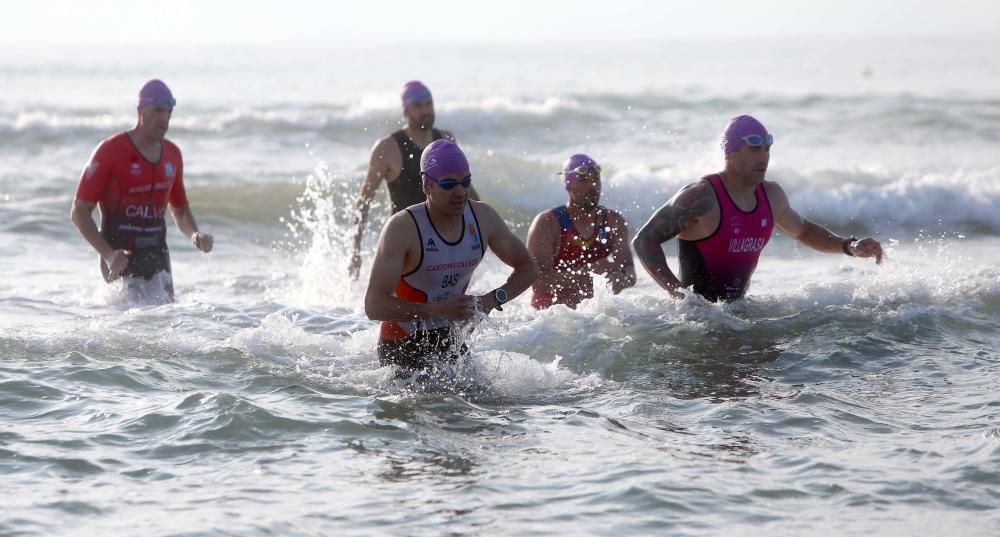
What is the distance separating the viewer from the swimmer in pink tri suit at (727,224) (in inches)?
305

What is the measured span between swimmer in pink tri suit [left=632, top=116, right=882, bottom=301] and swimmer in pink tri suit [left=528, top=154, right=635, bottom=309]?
0.43 m

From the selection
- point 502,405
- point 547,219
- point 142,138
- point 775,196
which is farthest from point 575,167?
point 142,138

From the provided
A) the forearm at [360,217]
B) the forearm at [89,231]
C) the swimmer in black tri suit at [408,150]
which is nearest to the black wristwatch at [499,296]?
the swimmer in black tri suit at [408,150]

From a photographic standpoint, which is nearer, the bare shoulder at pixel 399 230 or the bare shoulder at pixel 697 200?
the bare shoulder at pixel 399 230

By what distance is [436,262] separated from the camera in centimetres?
625

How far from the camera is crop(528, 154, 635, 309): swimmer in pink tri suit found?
315 inches

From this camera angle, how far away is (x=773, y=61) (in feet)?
190

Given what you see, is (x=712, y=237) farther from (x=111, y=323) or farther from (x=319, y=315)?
(x=111, y=323)

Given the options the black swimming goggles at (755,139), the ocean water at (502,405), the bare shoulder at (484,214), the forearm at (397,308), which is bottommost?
the ocean water at (502,405)

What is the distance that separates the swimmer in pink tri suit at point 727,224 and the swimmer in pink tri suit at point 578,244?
0.43m

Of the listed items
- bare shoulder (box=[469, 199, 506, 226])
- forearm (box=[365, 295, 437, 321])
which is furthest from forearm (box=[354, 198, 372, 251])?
forearm (box=[365, 295, 437, 321])

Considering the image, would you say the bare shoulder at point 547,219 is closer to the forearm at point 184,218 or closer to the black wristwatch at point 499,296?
the black wristwatch at point 499,296

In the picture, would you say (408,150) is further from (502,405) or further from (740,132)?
(502,405)

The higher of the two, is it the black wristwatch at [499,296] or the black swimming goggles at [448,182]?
the black swimming goggles at [448,182]
